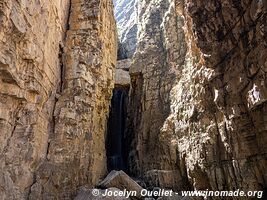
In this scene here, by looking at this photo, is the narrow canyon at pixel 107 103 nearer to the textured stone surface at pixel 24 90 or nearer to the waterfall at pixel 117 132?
the textured stone surface at pixel 24 90

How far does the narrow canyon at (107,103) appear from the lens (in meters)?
9.52

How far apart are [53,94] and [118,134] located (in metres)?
12.8

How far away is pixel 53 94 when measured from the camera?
45.1 ft

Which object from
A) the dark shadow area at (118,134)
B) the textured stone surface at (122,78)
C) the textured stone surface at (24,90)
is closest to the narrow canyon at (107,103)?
the textured stone surface at (24,90)

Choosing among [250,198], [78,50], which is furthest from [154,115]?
[250,198]

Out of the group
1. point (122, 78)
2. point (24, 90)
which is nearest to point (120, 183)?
point (24, 90)

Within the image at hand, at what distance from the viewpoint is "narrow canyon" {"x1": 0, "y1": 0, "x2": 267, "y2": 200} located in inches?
375

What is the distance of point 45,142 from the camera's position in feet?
41.4

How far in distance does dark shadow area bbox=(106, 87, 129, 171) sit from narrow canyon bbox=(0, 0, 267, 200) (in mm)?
2510

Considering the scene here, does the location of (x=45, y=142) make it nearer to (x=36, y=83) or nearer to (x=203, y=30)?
(x=36, y=83)

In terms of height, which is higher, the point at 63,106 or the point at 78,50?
the point at 78,50

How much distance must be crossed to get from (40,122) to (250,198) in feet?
27.9

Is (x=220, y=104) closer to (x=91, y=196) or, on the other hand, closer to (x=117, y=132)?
(x=91, y=196)

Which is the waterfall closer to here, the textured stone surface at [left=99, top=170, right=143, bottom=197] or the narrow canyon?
the narrow canyon
